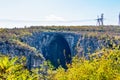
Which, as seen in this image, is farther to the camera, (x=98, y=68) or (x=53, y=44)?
(x=53, y=44)

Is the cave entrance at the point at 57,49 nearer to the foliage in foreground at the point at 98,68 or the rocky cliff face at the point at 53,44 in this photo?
the rocky cliff face at the point at 53,44

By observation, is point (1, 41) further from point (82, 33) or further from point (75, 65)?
point (75, 65)

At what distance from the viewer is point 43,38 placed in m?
138

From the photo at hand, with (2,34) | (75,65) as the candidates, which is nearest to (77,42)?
(2,34)

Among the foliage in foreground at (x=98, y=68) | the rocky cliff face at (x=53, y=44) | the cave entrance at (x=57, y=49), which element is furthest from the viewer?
the cave entrance at (x=57, y=49)

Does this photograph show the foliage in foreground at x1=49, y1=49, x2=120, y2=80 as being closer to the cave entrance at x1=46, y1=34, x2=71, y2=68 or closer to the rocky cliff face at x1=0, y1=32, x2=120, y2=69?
the rocky cliff face at x1=0, y1=32, x2=120, y2=69

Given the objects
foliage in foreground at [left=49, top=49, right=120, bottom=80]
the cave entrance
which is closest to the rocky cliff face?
the cave entrance

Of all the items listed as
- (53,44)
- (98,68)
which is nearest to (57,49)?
(53,44)

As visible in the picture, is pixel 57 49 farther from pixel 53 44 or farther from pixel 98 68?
pixel 98 68

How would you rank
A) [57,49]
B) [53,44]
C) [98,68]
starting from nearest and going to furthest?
1. [98,68]
2. [53,44]
3. [57,49]

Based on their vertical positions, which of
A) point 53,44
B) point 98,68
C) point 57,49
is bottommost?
point 57,49

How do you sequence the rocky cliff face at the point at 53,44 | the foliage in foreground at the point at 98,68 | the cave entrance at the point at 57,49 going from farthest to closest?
the cave entrance at the point at 57,49, the rocky cliff face at the point at 53,44, the foliage in foreground at the point at 98,68

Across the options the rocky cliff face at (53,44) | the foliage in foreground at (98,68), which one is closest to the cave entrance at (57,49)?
the rocky cliff face at (53,44)

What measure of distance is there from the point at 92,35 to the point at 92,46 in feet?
14.4
